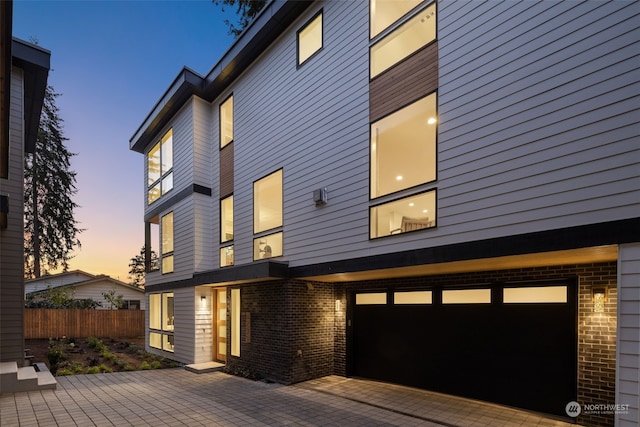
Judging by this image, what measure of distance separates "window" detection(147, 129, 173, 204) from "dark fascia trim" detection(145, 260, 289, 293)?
3.97 metres

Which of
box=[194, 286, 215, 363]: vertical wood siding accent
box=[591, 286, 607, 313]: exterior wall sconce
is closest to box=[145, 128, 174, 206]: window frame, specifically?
box=[194, 286, 215, 363]: vertical wood siding accent

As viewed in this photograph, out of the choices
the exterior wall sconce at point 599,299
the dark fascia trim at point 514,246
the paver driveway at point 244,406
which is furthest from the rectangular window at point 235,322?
the exterior wall sconce at point 599,299

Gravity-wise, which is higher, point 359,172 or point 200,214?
point 359,172

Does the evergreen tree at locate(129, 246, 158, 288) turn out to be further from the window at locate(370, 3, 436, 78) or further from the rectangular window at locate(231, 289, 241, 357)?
the window at locate(370, 3, 436, 78)

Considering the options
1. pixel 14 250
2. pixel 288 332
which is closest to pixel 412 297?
pixel 288 332

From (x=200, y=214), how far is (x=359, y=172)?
5978 millimetres

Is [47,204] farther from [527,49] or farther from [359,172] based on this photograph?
[527,49]

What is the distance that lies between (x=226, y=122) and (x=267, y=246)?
4.33 metres

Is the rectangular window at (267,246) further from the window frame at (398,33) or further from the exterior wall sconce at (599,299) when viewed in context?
the exterior wall sconce at (599,299)

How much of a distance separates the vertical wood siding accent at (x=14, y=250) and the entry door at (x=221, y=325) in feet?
14.6

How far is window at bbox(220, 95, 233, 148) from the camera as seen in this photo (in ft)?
36.7

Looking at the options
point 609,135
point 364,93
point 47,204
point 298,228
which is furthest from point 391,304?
point 47,204

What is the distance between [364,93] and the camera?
284 inches

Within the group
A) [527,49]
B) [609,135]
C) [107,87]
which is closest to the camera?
[609,135]
